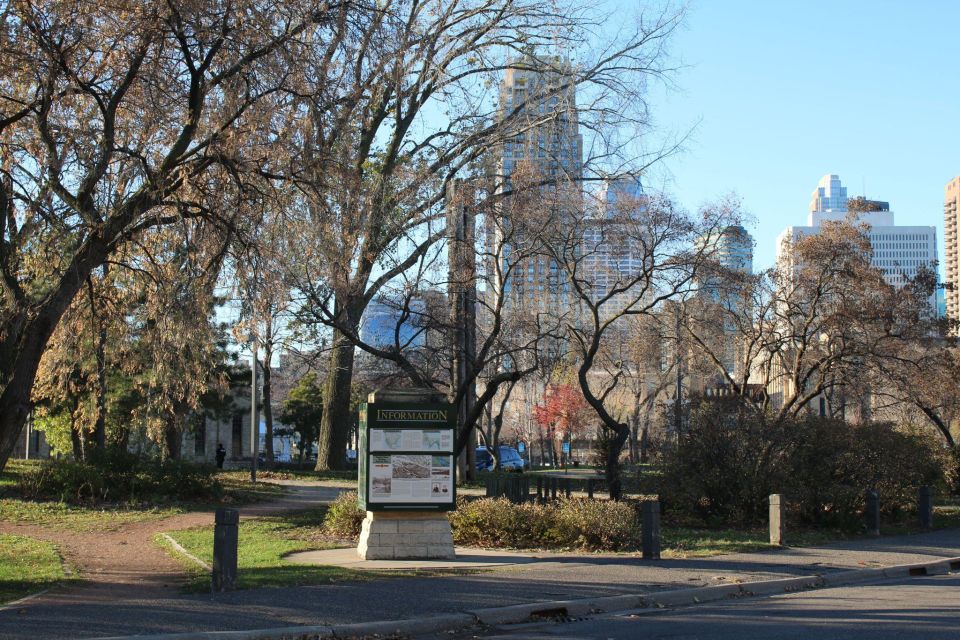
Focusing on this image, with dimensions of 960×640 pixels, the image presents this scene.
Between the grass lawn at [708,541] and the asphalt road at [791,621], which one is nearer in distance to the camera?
the asphalt road at [791,621]

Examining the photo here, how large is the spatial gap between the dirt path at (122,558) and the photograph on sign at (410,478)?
3175mm

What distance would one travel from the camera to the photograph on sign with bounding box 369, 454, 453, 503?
15.3 metres

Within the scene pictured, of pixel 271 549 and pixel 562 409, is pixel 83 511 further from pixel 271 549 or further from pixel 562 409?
pixel 562 409

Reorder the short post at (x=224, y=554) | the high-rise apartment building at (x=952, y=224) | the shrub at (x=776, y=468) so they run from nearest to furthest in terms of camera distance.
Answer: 1. the short post at (x=224, y=554)
2. the shrub at (x=776, y=468)
3. the high-rise apartment building at (x=952, y=224)

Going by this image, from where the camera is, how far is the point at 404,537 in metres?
15.4

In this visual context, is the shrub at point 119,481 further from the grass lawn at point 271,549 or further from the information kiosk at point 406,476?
the information kiosk at point 406,476

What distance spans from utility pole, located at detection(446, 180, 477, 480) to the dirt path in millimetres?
5279

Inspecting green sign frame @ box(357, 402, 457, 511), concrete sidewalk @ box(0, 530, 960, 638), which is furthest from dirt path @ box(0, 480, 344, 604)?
green sign frame @ box(357, 402, 457, 511)

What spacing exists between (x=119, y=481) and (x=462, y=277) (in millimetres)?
10039

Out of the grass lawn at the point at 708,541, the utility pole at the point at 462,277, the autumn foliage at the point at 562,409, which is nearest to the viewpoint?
the grass lawn at the point at 708,541

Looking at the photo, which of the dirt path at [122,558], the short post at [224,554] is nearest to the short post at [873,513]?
the dirt path at [122,558]

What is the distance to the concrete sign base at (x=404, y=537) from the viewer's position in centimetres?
1531

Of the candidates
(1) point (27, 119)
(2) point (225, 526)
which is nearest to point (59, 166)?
(1) point (27, 119)

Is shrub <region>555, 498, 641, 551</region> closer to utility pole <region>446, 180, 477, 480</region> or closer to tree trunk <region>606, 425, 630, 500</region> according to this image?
tree trunk <region>606, 425, 630, 500</region>
